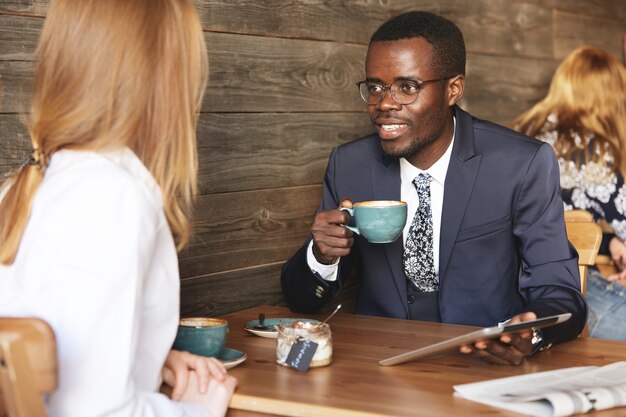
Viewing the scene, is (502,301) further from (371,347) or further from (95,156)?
(95,156)

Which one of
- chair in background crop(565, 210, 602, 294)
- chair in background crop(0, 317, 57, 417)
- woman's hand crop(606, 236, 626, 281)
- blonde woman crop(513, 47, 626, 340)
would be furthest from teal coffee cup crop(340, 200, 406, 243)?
woman's hand crop(606, 236, 626, 281)

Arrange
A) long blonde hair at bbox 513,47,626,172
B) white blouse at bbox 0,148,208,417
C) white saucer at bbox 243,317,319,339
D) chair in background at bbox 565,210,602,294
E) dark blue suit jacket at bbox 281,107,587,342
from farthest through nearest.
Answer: long blonde hair at bbox 513,47,626,172 → chair in background at bbox 565,210,602,294 → dark blue suit jacket at bbox 281,107,587,342 → white saucer at bbox 243,317,319,339 → white blouse at bbox 0,148,208,417

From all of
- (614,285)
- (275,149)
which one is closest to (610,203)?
(614,285)

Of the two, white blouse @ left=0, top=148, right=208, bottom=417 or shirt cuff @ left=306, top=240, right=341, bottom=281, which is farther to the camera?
shirt cuff @ left=306, top=240, right=341, bottom=281

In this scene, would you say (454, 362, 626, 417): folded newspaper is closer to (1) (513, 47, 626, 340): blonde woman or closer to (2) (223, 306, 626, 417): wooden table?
(2) (223, 306, 626, 417): wooden table

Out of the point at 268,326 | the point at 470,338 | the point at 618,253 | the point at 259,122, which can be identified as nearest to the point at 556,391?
the point at 470,338

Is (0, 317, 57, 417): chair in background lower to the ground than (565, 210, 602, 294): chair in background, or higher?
higher

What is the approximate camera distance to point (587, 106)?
3.26 metres

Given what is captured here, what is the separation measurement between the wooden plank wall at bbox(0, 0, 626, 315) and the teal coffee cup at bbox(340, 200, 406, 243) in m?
0.51

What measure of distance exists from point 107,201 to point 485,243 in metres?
1.17

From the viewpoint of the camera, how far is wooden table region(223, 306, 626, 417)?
1368mm

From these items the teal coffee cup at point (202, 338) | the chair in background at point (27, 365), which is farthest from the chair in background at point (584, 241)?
the chair in background at point (27, 365)

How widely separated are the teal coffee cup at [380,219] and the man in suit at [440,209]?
198mm

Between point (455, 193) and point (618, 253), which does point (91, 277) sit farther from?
point (618, 253)
